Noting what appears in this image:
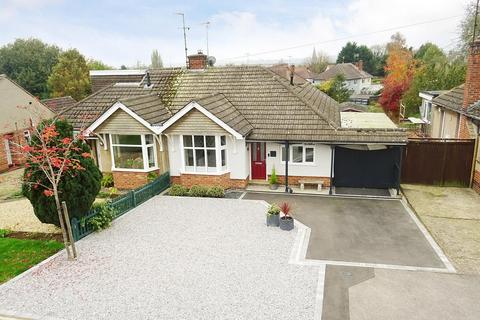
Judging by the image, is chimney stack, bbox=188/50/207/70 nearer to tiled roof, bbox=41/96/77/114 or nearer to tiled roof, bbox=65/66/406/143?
tiled roof, bbox=65/66/406/143

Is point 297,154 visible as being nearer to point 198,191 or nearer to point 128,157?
point 198,191

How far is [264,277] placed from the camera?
10234mm

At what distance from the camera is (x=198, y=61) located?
23.3 m

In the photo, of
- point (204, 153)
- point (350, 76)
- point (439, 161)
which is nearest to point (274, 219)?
point (204, 153)

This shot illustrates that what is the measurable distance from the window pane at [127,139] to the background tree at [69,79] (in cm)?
3339

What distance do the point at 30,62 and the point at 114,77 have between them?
43718 mm

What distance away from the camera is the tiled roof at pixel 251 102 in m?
17.4

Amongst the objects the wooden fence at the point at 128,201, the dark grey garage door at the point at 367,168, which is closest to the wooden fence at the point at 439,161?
the dark grey garage door at the point at 367,168

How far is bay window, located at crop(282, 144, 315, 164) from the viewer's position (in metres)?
18.1

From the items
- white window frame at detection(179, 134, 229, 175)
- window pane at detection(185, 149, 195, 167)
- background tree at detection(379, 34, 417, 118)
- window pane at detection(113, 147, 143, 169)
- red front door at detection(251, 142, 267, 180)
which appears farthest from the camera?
background tree at detection(379, 34, 417, 118)

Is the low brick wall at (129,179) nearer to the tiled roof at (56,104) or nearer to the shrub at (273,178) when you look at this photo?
the shrub at (273,178)

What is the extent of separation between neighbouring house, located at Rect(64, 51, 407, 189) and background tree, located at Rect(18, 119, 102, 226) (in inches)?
222

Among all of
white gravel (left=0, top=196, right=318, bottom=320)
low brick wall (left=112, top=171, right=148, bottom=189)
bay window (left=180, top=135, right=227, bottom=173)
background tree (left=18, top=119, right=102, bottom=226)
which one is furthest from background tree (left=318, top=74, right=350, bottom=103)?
background tree (left=18, top=119, right=102, bottom=226)

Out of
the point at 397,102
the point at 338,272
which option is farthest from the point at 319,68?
the point at 338,272
